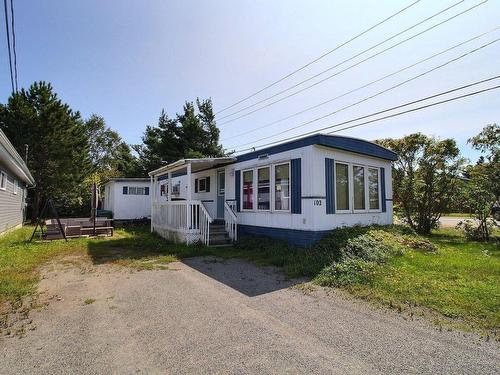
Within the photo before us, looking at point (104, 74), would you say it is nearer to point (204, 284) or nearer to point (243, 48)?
point (243, 48)

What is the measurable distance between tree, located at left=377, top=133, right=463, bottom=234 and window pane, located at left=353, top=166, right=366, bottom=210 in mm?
5053

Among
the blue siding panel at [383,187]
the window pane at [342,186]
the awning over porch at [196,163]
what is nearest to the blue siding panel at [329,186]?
the window pane at [342,186]

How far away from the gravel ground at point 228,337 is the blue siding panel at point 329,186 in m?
3.74

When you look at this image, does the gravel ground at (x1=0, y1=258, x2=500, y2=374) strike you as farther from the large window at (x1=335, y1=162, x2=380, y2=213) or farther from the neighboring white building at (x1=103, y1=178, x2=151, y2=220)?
the neighboring white building at (x1=103, y1=178, x2=151, y2=220)

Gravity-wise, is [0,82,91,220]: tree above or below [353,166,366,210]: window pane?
above

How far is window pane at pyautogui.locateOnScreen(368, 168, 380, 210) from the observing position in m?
10.0

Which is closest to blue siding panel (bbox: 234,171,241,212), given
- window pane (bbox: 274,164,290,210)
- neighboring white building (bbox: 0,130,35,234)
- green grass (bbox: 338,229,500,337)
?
window pane (bbox: 274,164,290,210)

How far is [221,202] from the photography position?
1221 cm

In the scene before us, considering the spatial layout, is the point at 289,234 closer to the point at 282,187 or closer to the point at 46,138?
the point at 282,187

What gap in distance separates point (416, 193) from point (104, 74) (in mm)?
13380

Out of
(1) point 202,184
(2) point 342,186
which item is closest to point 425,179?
(2) point 342,186

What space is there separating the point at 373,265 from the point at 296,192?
2975 millimetres

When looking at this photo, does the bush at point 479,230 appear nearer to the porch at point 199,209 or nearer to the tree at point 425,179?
the tree at point 425,179

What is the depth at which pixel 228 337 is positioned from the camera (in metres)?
3.38
